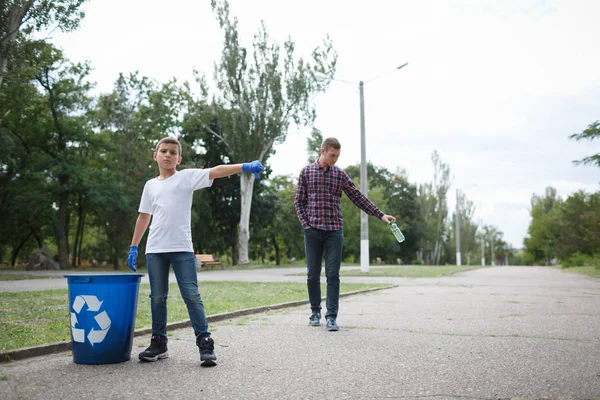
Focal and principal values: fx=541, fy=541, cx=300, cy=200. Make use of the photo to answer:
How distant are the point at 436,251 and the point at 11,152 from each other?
5913 cm

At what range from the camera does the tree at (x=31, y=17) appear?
39.8 ft

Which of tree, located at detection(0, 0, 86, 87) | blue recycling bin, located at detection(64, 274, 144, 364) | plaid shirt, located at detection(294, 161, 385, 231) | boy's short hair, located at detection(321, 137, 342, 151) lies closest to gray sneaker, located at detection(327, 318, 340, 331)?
plaid shirt, located at detection(294, 161, 385, 231)

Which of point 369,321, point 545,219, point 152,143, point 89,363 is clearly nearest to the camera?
point 89,363

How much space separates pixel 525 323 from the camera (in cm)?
679

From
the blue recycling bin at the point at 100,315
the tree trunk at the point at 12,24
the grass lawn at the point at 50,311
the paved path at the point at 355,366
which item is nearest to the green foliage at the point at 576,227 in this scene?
the grass lawn at the point at 50,311

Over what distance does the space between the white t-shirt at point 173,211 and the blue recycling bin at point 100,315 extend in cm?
38

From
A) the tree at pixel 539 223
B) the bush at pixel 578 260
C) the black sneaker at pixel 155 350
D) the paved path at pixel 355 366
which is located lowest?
the paved path at pixel 355 366

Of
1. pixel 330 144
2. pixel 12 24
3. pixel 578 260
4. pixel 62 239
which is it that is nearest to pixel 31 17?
pixel 12 24

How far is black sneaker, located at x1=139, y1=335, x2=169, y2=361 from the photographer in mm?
4375

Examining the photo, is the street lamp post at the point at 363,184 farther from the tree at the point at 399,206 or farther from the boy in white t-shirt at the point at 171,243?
the tree at the point at 399,206

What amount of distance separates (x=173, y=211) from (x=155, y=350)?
1146 millimetres

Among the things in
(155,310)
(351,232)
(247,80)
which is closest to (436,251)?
(351,232)

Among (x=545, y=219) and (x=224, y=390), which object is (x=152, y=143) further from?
(x=545, y=219)

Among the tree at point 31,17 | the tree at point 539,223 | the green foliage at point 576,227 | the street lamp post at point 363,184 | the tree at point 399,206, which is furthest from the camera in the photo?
the tree at point 399,206
